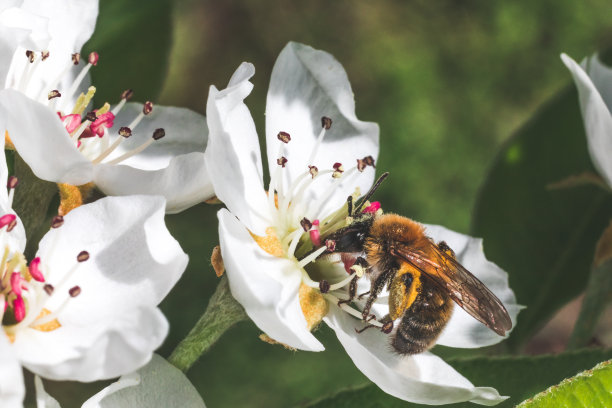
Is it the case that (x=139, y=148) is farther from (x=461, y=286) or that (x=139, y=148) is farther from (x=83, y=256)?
(x=461, y=286)

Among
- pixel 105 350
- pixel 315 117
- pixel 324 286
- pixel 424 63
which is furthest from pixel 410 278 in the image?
pixel 424 63

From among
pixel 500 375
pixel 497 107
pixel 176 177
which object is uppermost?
pixel 176 177

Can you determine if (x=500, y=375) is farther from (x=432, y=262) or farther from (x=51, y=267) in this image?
(x=51, y=267)

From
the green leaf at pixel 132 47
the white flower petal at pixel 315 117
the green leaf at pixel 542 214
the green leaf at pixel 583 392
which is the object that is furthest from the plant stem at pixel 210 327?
the green leaf at pixel 542 214

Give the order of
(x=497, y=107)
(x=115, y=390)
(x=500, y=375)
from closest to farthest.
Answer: (x=115, y=390) → (x=500, y=375) → (x=497, y=107)

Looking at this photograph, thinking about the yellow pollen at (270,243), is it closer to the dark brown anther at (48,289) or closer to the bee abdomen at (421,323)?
the bee abdomen at (421,323)

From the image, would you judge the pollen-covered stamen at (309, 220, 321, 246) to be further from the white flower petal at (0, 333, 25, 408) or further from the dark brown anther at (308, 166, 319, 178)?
the white flower petal at (0, 333, 25, 408)

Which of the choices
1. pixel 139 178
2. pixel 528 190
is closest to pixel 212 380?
pixel 528 190
